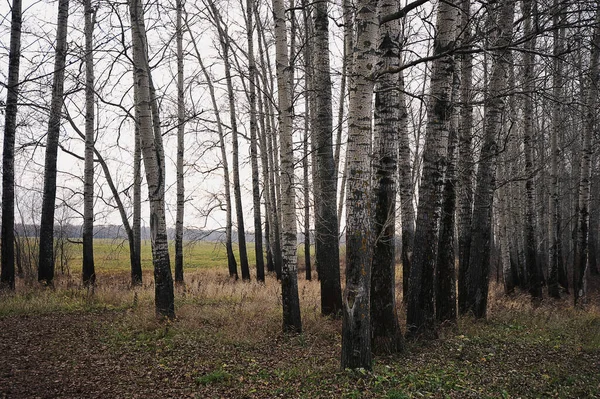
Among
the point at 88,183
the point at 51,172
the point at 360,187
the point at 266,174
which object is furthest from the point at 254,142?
the point at 360,187

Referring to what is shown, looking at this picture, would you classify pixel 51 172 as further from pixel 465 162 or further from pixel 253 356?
pixel 465 162

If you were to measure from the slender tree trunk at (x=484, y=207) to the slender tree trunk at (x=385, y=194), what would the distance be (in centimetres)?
376

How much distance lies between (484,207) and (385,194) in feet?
14.1

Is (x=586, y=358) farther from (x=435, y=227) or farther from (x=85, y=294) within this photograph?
(x=85, y=294)

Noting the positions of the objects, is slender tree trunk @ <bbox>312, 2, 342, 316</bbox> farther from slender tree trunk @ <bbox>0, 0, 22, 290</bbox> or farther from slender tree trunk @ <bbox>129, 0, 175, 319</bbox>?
slender tree trunk @ <bbox>0, 0, 22, 290</bbox>

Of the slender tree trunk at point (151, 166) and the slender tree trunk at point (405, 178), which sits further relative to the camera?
the slender tree trunk at point (405, 178)

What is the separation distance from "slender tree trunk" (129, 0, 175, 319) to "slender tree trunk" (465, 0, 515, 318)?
6.72m

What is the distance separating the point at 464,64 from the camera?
32.5ft

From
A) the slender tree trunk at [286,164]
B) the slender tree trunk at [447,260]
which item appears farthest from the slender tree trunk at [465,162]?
the slender tree trunk at [286,164]

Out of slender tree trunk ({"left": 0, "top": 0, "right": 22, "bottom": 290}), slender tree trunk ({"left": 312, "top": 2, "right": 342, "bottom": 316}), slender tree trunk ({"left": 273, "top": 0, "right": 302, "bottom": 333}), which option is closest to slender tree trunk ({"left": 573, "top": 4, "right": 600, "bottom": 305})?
slender tree trunk ({"left": 312, "top": 2, "right": 342, "bottom": 316})

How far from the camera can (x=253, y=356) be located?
6.82 metres

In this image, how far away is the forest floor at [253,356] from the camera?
5.32 meters

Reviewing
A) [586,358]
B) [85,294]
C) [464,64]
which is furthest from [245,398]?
[464,64]

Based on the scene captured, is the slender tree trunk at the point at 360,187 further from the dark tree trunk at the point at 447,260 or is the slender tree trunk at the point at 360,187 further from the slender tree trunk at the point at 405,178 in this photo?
the slender tree trunk at the point at 405,178
